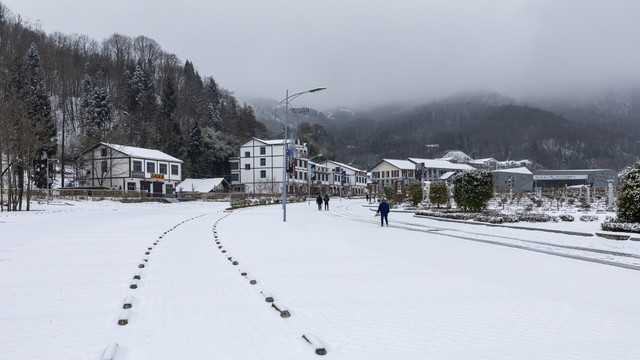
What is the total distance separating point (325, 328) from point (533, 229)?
16375 millimetres

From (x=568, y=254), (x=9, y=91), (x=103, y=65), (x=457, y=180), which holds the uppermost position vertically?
(x=103, y=65)

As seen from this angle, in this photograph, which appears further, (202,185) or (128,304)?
(202,185)

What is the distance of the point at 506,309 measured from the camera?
6145mm

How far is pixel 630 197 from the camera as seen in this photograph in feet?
54.0

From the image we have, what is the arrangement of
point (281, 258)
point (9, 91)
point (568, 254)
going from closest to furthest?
point (281, 258) < point (568, 254) < point (9, 91)

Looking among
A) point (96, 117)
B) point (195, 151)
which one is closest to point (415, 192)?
point (195, 151)

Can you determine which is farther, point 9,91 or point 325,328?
point 9,91

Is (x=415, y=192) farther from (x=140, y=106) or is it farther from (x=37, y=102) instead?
(x=140, y=106)

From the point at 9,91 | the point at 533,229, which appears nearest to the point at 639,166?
the point at 533,229

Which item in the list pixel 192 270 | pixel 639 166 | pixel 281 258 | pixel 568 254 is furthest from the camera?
pixel 639 166

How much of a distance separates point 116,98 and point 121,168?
32276 mm

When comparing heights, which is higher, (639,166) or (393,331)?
(639,166)

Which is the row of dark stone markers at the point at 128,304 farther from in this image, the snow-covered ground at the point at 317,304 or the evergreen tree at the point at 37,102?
the evergreen tree at the point at 37,102

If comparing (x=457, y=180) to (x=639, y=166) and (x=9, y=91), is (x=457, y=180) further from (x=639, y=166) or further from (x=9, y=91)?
(x=9, y=91)
